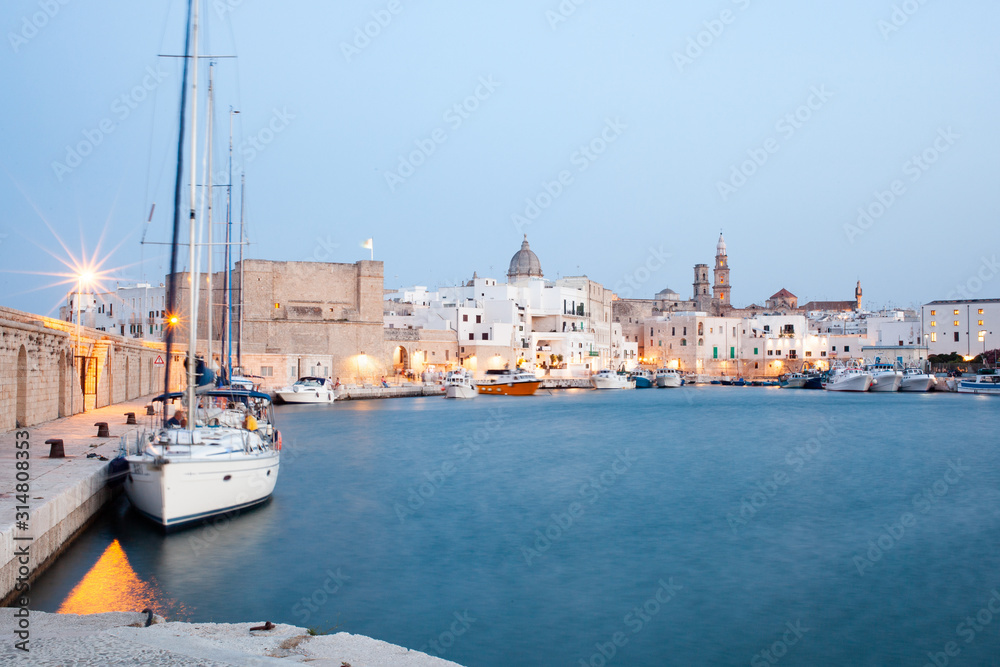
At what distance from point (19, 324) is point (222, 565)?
268 inches

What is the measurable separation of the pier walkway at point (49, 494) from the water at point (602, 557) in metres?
0.32

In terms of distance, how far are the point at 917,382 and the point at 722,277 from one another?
131 ft

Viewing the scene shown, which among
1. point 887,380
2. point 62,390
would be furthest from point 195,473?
point 887,380

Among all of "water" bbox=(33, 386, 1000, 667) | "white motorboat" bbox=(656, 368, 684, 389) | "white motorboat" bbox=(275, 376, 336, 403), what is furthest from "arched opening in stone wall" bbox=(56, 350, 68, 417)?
"white motorboat" bbox=(656, 368, 684, 389)

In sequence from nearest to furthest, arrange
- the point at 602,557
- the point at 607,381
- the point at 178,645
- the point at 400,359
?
the point at 178,645 < the point at 602,557 < the point at 400,359 < the point at 607,381

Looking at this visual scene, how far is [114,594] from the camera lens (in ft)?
25.4

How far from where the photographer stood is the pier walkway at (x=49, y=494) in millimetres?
6711

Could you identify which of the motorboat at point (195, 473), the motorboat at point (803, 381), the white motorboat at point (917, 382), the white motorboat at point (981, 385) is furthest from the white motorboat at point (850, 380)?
the motorboat at point (195, 473)

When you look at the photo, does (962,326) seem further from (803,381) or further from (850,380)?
(850,380)

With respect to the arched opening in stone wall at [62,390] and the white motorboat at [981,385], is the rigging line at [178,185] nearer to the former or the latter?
the arched opening in stone wall at [62,390]

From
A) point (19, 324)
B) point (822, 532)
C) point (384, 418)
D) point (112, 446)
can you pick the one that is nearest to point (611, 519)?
point (822, 532)

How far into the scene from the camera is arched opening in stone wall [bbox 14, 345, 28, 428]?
13664 millimetres

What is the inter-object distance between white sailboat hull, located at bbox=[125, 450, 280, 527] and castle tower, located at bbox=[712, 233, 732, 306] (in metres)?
85.7

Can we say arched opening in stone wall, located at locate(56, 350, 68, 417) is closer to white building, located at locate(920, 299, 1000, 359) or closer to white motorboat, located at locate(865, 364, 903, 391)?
white motorboat, located at locate(865, 364, 903, 391)
